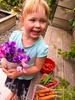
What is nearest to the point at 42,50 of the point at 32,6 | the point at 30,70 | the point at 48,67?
the point at 30,70

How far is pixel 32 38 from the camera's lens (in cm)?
187

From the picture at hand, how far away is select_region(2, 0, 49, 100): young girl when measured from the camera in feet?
5.59

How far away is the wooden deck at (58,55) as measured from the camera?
2824 mm

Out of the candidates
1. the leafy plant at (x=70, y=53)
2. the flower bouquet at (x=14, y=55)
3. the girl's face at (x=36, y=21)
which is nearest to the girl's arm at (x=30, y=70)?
the flower bouquet at (x=14, y=55)

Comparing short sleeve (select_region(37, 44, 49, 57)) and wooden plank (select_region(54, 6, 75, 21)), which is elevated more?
short sleeve (select_region(37, 44, 49, 57))

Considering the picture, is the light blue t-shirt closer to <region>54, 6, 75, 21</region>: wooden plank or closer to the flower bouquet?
the flower bouquet

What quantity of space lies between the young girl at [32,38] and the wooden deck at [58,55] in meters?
0.37

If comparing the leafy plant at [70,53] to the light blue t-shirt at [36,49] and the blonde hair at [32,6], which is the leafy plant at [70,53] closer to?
the light blue t-shirt at [36,49]

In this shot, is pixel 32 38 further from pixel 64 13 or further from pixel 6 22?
pixel 64 13

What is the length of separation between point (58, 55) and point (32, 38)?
66.3 inches

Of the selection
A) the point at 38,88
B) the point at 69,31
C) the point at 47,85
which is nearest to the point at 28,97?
the point at 38,88

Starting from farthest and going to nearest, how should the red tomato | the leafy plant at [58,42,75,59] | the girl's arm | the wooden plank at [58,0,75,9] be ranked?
1. the wooden plank at [58,0,75,9]
2. the leafy plant at [58,42,75,59]
3. the red tomato
4. the girl's arm

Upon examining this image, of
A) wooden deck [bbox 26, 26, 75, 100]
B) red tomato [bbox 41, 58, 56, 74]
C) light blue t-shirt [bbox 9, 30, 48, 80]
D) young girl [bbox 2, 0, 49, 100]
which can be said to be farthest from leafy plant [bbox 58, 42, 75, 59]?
light blue t-shirt [bbox 9, 30, 48, 80]

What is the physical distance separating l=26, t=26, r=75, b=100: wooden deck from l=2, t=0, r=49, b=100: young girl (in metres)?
0.37
